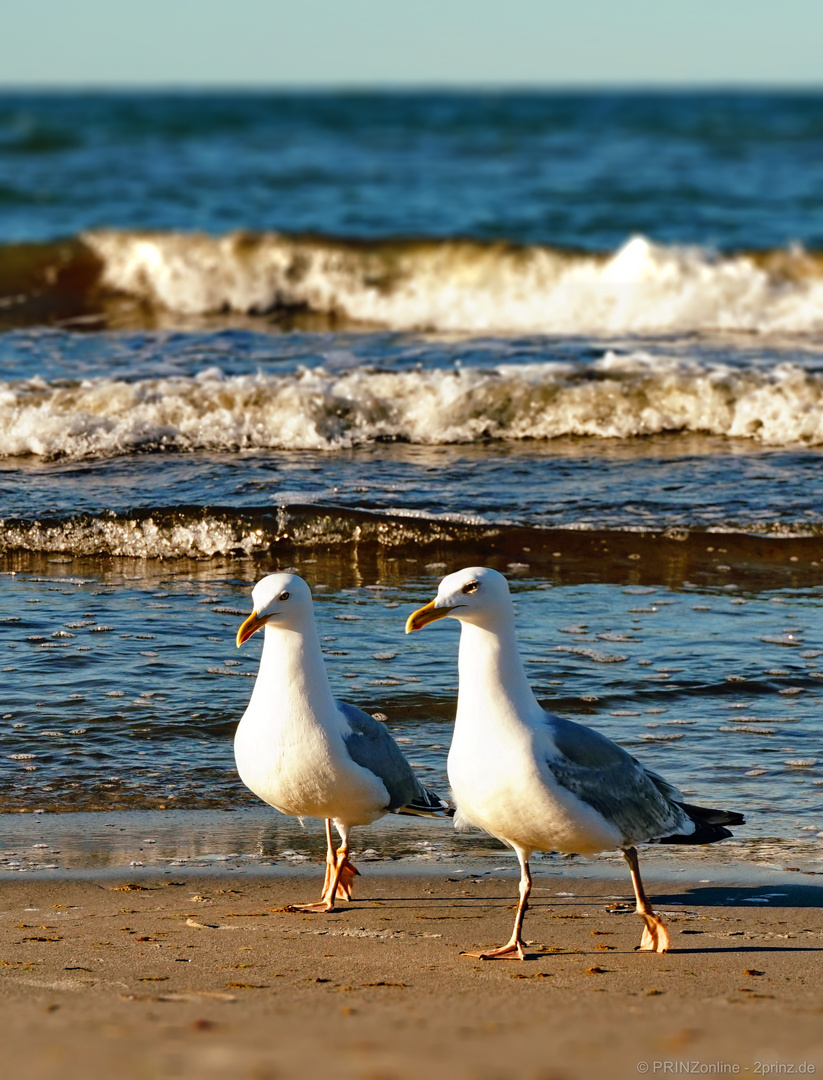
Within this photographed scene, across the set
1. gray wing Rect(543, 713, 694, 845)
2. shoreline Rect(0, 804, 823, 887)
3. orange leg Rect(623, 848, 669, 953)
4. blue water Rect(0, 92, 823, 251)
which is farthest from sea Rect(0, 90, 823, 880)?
orange leg Rect(623, 848, 669, 953)

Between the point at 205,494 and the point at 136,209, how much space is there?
15.5m

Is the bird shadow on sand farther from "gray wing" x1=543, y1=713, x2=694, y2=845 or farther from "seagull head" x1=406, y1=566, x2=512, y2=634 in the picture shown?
"seagull head" x1=406, y1=566, x2=512, y2=634

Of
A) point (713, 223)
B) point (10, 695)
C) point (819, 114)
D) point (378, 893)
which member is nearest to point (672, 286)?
point (713, 223)

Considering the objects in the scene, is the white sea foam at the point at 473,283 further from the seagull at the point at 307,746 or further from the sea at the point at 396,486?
the seagull at the point at 307,746

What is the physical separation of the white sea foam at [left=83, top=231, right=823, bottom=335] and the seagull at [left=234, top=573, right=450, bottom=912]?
38.7 feet

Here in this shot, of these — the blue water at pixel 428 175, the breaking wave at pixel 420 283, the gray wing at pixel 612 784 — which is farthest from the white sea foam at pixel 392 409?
the blue water at pixel 428 175

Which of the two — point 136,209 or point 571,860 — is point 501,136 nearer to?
point 136,209

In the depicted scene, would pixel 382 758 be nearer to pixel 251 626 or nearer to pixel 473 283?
pixel 251 626

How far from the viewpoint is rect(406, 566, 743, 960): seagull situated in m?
3.92

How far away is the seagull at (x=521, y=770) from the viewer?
3.92m

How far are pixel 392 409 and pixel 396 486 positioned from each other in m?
2.00

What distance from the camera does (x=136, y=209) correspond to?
77.4 ft

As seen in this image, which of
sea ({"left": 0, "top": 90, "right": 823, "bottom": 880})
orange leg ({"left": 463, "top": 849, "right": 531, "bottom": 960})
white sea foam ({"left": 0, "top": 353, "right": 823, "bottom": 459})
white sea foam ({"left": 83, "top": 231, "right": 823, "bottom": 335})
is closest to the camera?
orange leg ({"left": 463, "top": 849, "right": 531, "bottom": 960})

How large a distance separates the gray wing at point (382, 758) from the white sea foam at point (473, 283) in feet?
38.5
